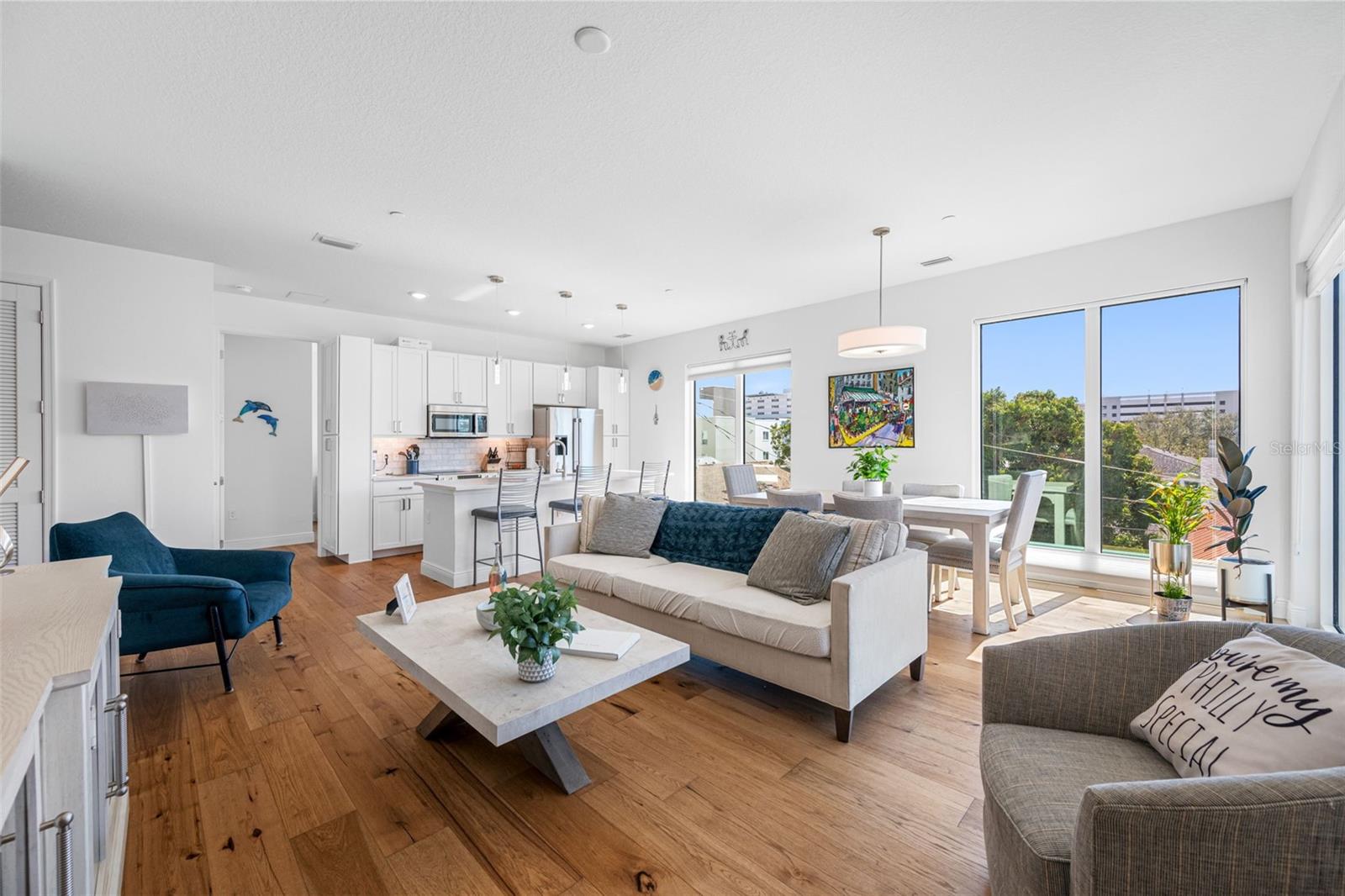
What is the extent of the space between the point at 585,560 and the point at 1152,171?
3.99m

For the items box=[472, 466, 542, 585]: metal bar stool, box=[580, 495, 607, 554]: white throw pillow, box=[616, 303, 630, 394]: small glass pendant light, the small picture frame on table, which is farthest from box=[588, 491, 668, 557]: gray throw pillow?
box=[616, 303, 630, 394]: small glass pendant light

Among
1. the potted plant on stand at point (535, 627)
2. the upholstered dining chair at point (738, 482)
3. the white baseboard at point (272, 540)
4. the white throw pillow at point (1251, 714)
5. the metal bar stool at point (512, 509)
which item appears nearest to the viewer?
the white throw pillow at point (1251, 714)

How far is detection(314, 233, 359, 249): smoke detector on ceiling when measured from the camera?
161 inches

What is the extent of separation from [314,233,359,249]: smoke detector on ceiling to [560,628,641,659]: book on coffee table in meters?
3.58

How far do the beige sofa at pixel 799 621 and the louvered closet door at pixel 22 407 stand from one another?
3918 mm

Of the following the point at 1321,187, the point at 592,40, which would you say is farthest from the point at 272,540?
the point at 1321,187

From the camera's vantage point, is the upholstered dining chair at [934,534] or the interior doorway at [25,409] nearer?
the interior doorway at [25,409]

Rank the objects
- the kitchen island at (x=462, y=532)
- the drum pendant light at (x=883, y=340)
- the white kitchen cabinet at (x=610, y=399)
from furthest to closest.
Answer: the white kitchen cabinet at (x=610, y=399)
the kitchen island at (x=462, y=532)
the drum pendant light at (x=883, y=340)

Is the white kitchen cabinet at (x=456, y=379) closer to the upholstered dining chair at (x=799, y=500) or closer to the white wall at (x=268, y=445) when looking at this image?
the white wall at (x=268, y=445)

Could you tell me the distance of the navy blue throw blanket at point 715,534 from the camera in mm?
3271

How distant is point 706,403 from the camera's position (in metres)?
7.58

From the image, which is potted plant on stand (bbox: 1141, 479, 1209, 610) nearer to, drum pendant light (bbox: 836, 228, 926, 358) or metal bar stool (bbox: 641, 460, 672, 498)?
drum pendant light (bbox: 836, 228, 926, 358)

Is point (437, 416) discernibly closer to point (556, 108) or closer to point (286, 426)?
point (286, 426)

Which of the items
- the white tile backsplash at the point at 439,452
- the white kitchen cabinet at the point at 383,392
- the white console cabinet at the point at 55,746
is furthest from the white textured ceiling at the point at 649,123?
the white tile backsplash at the point at 439,452
